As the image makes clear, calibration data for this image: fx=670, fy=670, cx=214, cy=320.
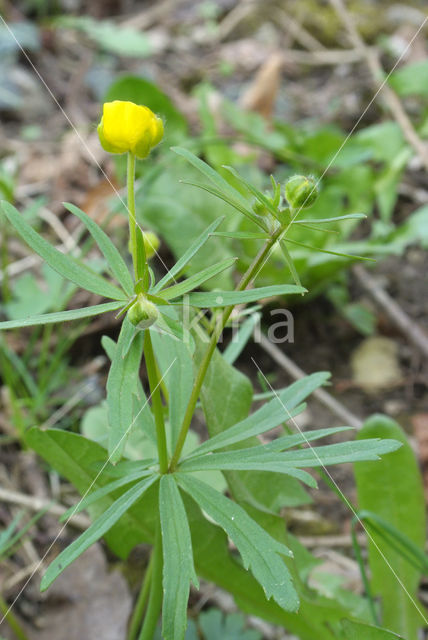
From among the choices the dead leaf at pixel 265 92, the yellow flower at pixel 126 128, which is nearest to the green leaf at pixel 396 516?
the yellow flower at pixel 126 128

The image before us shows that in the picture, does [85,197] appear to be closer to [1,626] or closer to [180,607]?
[1,626]

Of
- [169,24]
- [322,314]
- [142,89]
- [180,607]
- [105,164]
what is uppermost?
[169,24]

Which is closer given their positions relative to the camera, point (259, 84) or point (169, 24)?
point (259, 84)

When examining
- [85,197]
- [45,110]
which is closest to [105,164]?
[85,197]

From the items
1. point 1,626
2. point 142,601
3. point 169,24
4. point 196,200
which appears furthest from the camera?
point 169,24

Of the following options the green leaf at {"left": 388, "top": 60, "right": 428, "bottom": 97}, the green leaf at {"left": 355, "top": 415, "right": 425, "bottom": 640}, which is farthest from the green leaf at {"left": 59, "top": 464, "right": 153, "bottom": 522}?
the green leaf at {"left": 388, "top": 60, "right": 428, "bottom": 97}

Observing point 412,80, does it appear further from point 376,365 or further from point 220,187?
point 220,187

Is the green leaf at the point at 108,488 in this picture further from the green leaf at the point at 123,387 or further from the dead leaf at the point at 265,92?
the dead leaf at the point at 265,92
